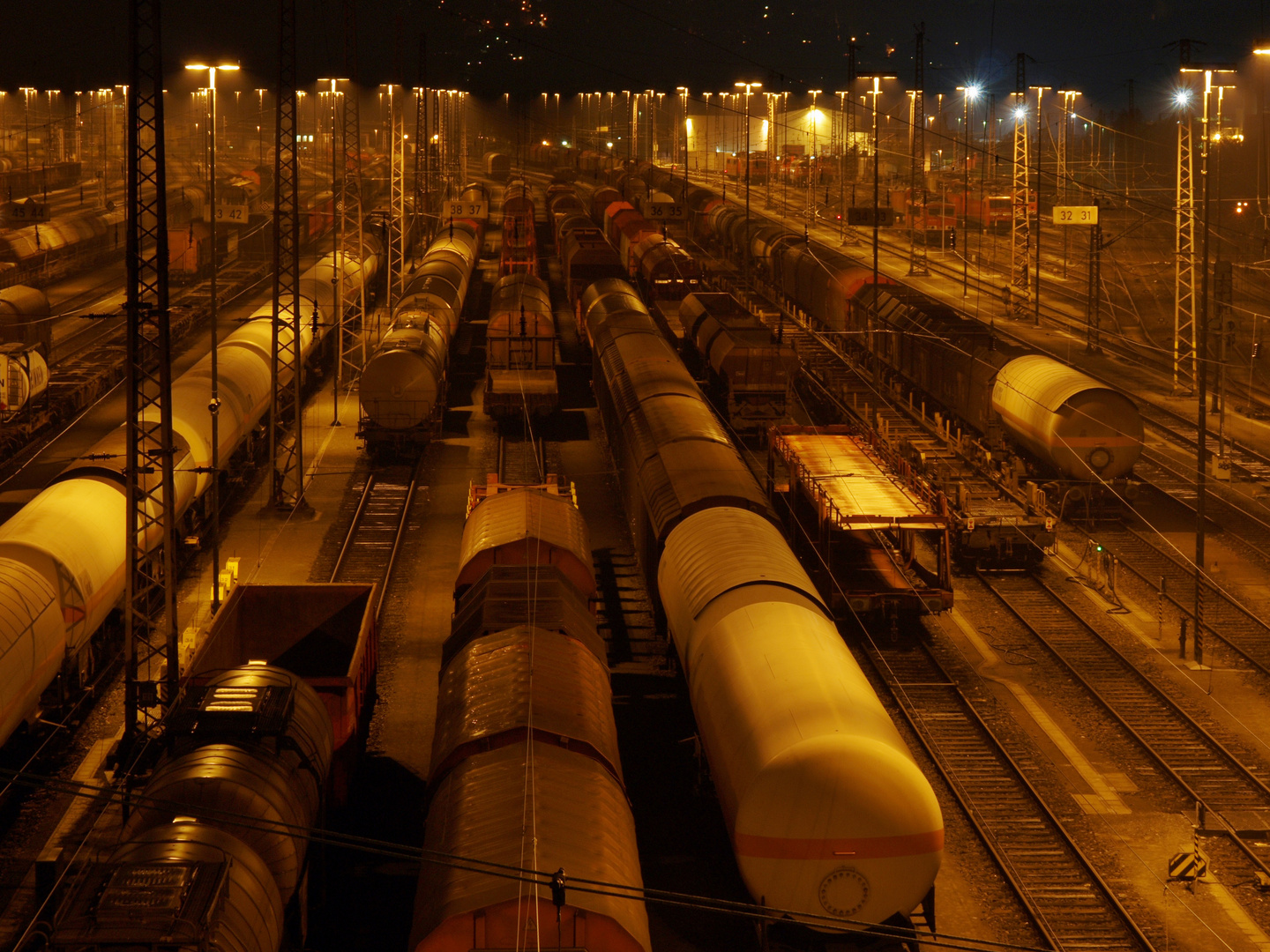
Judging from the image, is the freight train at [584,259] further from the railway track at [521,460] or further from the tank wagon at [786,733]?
the tank wagon at [786,733]

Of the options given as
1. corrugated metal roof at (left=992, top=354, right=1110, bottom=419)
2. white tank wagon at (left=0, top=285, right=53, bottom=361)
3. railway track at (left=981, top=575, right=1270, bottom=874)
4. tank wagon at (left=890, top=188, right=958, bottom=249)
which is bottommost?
railway track at (left=981, top=575, right=1270, bottom=874)

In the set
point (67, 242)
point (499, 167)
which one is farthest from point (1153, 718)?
point (499, 167)

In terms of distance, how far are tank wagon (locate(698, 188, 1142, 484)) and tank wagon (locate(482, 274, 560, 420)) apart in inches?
373

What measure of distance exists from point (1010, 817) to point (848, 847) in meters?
5.17

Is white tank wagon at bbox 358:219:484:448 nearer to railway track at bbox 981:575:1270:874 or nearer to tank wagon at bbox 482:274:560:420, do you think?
tank wagon at bbox 482:274:560:420

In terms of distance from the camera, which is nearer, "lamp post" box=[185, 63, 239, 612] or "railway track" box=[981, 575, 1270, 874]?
"railway track" box=[981, 575, 1270, 874]

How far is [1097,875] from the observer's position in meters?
15.9

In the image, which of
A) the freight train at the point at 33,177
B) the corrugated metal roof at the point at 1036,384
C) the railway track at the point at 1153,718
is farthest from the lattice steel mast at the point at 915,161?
the freight train at the point at 33,177

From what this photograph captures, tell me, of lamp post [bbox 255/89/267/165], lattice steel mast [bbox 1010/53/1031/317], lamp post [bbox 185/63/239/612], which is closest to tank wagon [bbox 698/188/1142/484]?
lattice steel mast [bbox 1010/53/1031/317]

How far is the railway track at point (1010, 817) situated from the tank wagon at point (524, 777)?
531 centimetres

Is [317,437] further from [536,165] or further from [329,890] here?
[536,165]

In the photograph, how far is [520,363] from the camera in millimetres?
41062

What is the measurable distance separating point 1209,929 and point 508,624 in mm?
9232

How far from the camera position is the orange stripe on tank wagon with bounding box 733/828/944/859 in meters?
13.4
